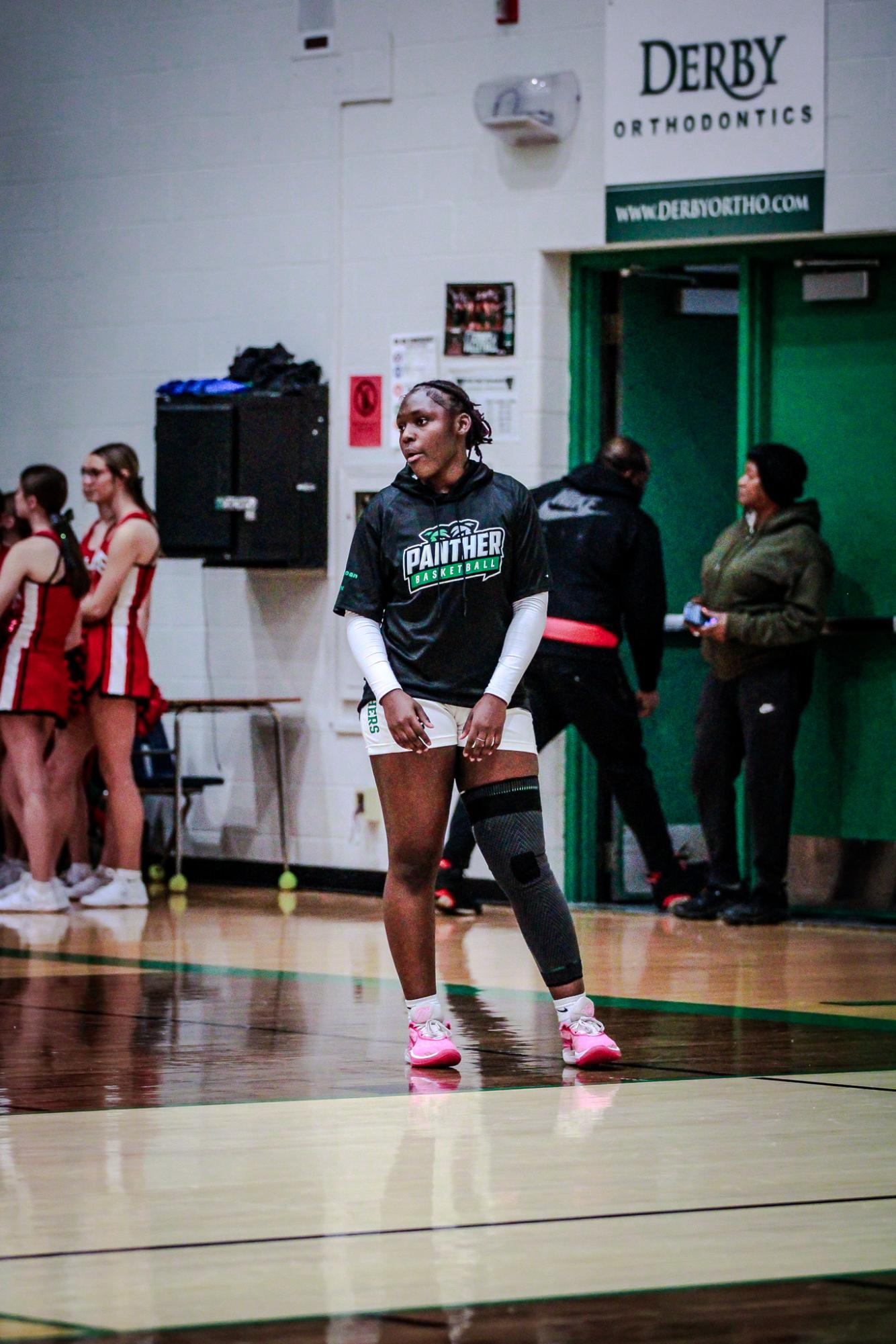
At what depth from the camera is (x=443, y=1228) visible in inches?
110

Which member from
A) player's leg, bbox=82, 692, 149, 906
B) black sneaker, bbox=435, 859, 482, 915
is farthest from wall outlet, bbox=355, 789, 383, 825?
player's leg, bbox=82, 692, 149, 906

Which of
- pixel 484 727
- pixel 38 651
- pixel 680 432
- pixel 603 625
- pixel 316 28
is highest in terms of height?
pixel 316 28

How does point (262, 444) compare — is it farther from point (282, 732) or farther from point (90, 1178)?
point (90, 1178)

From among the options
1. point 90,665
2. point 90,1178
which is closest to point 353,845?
point 90,665

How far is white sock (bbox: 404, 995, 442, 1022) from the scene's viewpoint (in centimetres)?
423

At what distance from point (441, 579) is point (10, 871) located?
14.5ft

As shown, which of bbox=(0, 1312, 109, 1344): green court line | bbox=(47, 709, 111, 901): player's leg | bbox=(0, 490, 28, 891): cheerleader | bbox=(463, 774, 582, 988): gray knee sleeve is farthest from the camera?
bbox=(47, 709, 111, 901): player's leg

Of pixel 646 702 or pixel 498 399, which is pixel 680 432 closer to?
pixel 498 399

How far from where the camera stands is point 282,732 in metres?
8.55

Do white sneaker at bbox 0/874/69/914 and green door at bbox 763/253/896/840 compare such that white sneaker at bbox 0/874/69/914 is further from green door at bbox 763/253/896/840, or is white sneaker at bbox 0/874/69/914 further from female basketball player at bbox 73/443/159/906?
green door at bbox 763/253/896/840

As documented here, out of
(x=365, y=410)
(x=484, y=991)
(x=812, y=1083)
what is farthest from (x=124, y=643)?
(x=812, y=1083)

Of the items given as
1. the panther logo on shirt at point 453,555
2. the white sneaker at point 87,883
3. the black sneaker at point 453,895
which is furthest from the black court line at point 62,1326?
the white sneaker at point 87,883

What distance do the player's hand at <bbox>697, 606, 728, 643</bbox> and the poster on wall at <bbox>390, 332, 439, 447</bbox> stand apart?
153cm

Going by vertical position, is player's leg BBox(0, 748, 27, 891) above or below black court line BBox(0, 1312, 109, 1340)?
below
